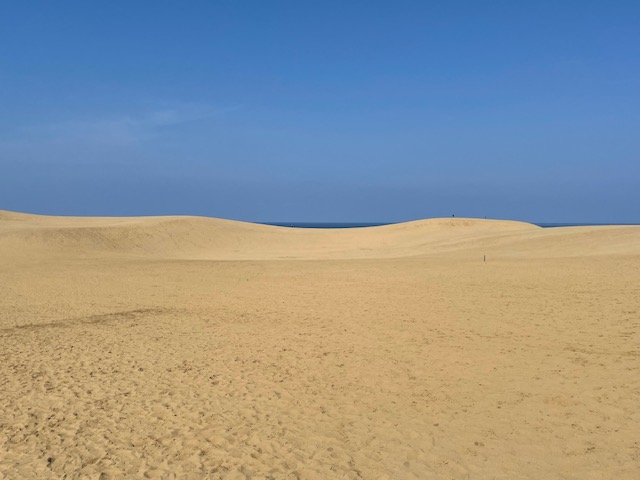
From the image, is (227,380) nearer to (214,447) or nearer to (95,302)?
(214,447)

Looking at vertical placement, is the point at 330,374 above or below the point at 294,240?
below

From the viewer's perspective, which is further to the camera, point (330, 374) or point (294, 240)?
point (294, 240)

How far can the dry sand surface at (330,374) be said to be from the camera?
547 cm

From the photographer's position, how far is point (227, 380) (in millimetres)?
8141

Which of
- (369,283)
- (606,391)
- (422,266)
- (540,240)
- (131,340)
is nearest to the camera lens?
(606,391)

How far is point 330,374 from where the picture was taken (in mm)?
8406

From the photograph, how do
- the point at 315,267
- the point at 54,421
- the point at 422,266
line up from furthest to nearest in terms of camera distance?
the point at 315,267
the point at 422,266
the point at 54,421

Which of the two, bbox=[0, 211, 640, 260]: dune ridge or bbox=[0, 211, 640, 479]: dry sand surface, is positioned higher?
bbox=[0, 211, 640, 260]: dune ridge

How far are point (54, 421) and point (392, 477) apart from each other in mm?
4279

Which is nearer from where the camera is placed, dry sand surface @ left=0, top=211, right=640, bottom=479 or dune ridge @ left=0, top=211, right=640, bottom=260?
dry sand surface @ left=0, top=211, right=640, bottom=479

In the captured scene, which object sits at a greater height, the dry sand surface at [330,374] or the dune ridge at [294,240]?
the dune ridge at [294,240]

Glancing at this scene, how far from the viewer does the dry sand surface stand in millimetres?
5473

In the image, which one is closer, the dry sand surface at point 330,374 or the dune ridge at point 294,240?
the dry sand surface at point 330,374

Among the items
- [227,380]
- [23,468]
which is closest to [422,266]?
[227,380]
